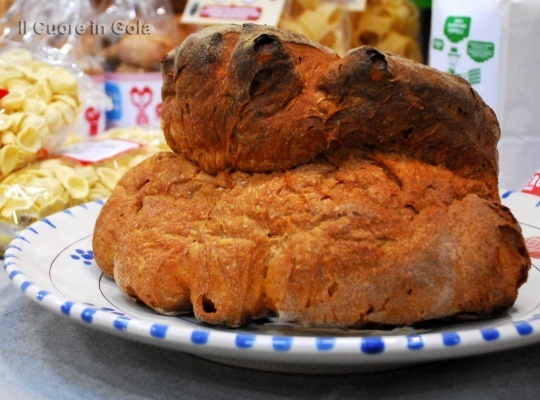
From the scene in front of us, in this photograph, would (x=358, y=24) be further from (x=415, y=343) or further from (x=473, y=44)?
(x=415, y=343)

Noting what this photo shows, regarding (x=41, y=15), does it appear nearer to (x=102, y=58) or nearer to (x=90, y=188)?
(x=102, y=58)

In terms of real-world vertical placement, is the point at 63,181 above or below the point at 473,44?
below

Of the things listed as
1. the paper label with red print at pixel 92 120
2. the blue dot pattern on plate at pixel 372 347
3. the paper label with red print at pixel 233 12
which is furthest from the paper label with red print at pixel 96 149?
the blue dot pattern on plate at pixel 372 347

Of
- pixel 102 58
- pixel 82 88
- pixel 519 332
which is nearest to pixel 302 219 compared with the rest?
pixel 519 332

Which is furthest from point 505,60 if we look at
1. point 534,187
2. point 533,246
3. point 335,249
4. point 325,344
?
point 325,344

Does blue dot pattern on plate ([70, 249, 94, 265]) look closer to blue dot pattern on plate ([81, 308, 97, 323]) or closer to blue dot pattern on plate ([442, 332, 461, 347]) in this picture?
blue dot pattern on plate ([81, 308, 97, 323])

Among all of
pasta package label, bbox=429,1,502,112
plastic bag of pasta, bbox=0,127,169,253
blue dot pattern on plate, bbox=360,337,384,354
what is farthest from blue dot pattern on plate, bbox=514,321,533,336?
pasta package label, bbox=429,1,502,112

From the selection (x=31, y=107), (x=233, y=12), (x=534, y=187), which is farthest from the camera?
(x=233, y=12)
